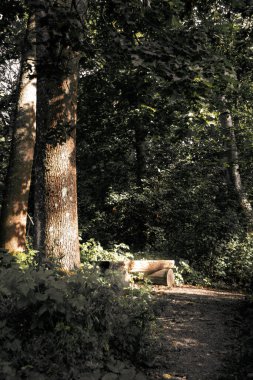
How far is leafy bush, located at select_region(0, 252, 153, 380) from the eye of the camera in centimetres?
386

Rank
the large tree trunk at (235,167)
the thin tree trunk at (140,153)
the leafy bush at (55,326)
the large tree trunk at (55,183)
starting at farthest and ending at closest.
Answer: the thin tree trunk at (140,153), the large tree trunk at (235,167), the large tree trunk at (55,183), the leafy bush at (55,326)

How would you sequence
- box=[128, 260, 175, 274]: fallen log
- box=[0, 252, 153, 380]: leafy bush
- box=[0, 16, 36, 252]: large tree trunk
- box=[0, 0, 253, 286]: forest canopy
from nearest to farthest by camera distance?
box=[0, 252, 153, 380]: leafy bush → box=[0, 0, 253, 286]: forest canopy → box=[0, 16, 36, 252]: large tree trunk → box=[128, 260, 175, 274]: fallen log

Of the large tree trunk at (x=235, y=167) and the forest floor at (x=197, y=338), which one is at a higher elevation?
the large tree trunk at (x=235, y=167)

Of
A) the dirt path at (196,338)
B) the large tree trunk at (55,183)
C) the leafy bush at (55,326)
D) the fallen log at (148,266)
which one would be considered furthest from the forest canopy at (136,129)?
the dirt path at (196,338)

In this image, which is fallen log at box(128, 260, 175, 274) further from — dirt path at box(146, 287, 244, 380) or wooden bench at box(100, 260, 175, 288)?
dirt path at box(146, 287, 244, 380)

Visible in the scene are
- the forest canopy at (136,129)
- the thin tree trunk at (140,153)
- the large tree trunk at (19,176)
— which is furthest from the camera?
the thin tree trunk at (140,153)

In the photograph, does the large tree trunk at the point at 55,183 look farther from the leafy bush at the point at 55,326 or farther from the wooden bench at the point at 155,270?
the wooden bench at the point at 155,270

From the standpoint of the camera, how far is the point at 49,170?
7473 mm

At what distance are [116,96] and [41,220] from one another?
31.2 feet

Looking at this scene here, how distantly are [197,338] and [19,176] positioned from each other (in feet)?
21.4

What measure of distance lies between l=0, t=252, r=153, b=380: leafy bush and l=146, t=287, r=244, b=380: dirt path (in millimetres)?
684

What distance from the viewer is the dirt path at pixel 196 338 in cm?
518

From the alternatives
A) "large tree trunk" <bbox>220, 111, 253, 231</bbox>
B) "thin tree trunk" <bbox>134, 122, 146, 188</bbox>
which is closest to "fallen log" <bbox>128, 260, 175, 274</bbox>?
"large tree trunk" <bbox>220, 111, 253, 231</bbox>

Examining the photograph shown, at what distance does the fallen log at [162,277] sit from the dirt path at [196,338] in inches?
42.3
